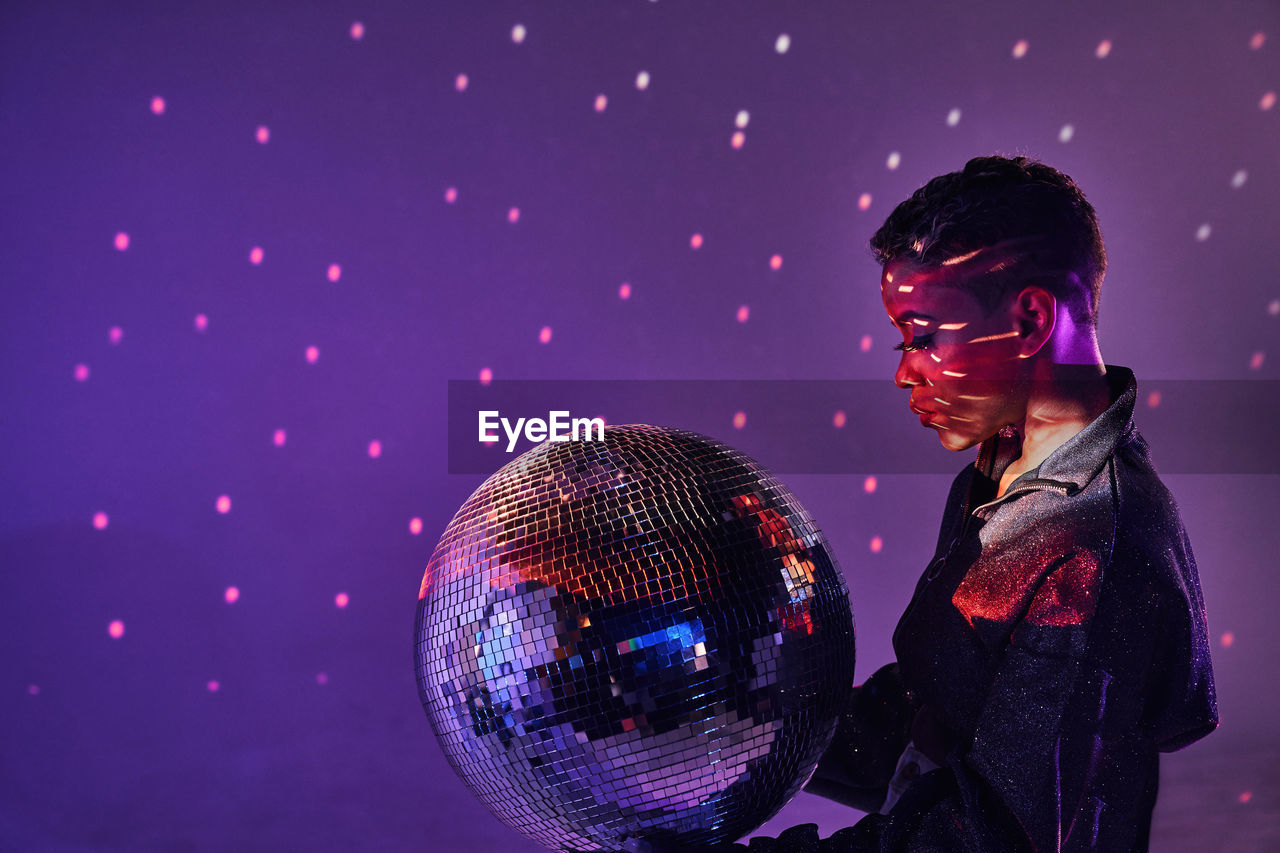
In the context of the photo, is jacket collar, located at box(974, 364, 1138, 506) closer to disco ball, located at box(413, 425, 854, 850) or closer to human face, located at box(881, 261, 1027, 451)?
human face, located at box(881, 261, 1027, 451)

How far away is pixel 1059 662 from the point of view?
1.27 meters

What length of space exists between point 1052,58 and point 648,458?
3.05m

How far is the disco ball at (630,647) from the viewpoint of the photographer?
48.5 inches

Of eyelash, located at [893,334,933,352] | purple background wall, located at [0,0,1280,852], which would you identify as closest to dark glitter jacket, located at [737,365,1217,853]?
eyelash, located at [893,334,933,352]

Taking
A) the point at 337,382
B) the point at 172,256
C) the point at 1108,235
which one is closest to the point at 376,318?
the point at 337,382

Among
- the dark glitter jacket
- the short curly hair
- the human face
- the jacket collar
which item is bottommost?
the dark glitter jacket

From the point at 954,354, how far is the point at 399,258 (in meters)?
2.40

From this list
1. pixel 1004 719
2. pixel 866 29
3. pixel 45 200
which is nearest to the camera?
pixel 1004 719

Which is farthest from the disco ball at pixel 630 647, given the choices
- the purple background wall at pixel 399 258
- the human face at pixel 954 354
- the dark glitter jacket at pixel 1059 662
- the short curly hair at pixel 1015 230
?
the purple background wall at pixel 399 258

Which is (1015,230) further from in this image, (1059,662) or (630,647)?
(630,647)

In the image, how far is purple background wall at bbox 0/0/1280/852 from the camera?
3305 millimetres

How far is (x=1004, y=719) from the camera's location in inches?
49.4

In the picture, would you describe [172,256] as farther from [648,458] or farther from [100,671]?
[648,458]

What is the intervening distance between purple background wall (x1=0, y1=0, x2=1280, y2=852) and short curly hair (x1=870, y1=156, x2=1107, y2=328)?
2.11 metres
